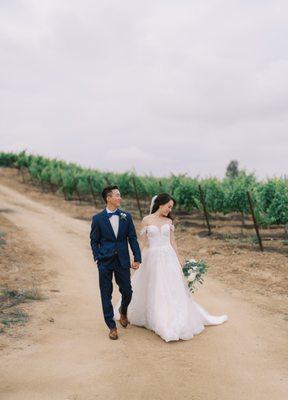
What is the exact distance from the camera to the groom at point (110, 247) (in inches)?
262

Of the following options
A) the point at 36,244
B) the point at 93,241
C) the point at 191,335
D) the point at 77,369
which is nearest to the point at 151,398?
the point at 77,369

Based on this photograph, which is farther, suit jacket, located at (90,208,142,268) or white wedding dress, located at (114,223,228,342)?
white wedding dress, located at (114,223,228,342)

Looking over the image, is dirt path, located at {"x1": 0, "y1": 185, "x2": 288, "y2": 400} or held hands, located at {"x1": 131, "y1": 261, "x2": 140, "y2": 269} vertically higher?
held hands, located at {"x1": 131, "y1": 261, "x2": 140, "y2": 269}

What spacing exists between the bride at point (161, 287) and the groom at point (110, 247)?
393 mm

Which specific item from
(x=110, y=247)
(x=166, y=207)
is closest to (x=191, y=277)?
(x=166, y=207)

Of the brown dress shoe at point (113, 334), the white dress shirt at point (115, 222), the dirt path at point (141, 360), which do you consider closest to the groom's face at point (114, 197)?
the white dress shirt at point (115, 222)

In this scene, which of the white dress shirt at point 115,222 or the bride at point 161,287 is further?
the bride at point 161,287

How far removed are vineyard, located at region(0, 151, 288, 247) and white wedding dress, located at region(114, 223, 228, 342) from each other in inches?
311

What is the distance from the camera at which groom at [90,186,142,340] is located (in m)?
6.65

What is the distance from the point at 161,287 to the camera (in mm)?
6953

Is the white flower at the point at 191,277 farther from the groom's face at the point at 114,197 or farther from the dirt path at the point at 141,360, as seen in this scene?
the groom's face at the point at 114,197

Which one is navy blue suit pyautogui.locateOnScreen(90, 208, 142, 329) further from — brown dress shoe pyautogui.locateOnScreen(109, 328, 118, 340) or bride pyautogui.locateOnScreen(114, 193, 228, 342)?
bride pyautogui.locateOnScreen(114, 193, 228, 342)

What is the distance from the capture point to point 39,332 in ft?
23.9

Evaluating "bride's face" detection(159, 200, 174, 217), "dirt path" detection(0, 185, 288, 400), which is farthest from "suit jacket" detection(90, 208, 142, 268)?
"dirt path" detection(0, 185, 288, 400)
